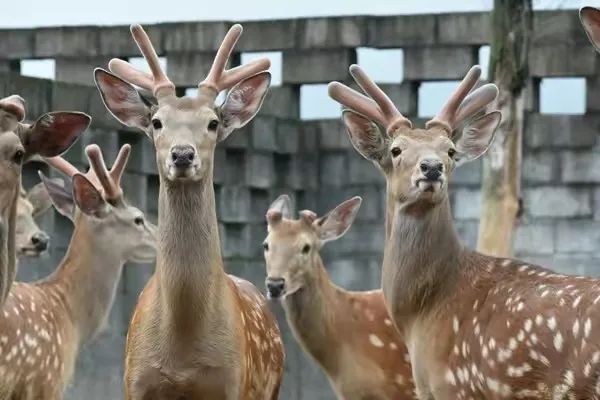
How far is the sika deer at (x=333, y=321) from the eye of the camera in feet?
36.1

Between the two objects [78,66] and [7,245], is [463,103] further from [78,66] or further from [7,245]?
[78,66]

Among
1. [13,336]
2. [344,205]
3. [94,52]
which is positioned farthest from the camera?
[94,52]

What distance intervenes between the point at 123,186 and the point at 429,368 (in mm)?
5587

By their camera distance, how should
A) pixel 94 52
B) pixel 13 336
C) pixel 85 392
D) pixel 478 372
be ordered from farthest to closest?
1. pixel 94 52
2. pixel 85 392
3. pixel 13 336
4. pixel 478 372

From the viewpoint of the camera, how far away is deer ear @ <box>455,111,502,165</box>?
9.41 meters

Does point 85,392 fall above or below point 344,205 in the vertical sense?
below

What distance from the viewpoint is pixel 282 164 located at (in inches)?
613

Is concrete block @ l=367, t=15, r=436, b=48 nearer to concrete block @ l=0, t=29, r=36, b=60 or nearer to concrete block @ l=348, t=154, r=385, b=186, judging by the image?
concrete block @ l=348, t=154, r=385, b=186

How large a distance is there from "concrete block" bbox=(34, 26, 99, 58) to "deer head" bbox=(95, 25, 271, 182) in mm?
5810

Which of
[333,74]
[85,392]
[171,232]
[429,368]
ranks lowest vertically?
[85,392]

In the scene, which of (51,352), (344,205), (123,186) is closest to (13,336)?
(51,352)

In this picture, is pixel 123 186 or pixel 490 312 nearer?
pixel 490 312

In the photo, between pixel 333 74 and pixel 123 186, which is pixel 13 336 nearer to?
pixel 123 186

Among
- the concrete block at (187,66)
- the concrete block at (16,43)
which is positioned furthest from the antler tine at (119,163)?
the concrete block at (16,43)
